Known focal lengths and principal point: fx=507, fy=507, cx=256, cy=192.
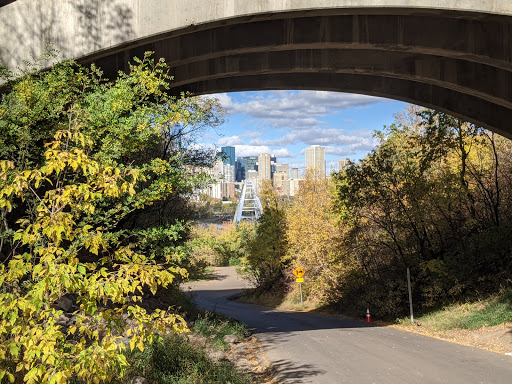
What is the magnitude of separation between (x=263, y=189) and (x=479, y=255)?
28.7 m

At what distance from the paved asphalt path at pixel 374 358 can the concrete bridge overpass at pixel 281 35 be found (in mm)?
6962

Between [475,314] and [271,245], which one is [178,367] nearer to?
[475,314]

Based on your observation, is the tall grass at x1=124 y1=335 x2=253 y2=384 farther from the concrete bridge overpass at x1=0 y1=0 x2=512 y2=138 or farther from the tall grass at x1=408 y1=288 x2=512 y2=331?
the tall grass at x1=408 y1=288 x2=512 y2=331

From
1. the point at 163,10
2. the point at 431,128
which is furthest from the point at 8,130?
the point at 431,128

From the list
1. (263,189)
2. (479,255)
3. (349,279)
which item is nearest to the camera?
(479,255)

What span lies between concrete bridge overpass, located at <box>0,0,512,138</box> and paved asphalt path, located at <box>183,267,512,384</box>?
6.96 meters

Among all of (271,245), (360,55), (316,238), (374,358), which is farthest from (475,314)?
(271,245)

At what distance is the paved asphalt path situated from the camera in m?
10.5

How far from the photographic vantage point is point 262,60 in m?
14.8

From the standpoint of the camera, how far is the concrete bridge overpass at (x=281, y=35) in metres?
9.85

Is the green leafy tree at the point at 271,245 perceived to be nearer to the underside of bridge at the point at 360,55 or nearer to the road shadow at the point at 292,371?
the underside of bridge at the point at 360,55

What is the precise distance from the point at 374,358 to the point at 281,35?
8231mm

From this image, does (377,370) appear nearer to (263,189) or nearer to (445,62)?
(445,62)

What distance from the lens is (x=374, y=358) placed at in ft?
41.2
